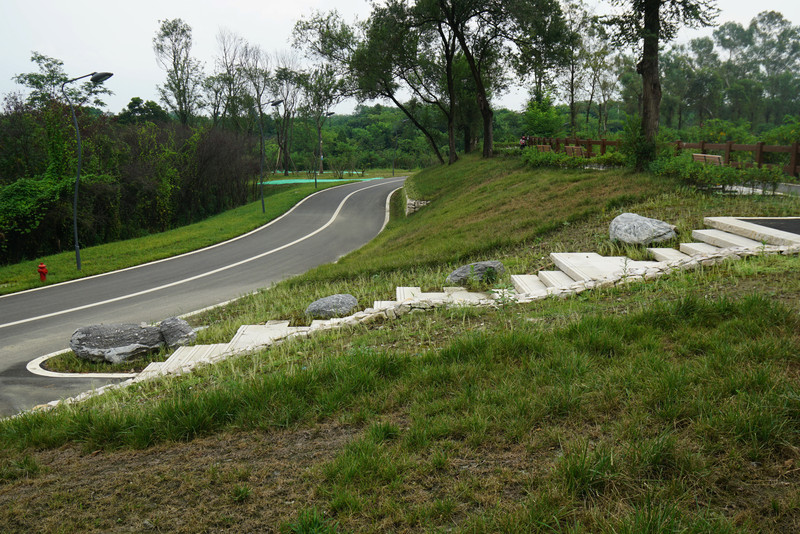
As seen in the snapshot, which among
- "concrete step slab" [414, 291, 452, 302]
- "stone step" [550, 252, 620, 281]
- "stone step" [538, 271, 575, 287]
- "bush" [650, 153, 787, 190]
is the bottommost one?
"concrete step slab" [414, 291, 452, 302]

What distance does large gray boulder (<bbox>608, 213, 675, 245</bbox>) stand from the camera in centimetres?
920

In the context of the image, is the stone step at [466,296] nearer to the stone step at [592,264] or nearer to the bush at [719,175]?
the stone step at [592,264]

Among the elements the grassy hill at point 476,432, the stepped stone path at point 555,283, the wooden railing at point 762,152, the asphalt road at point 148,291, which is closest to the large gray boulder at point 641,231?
the stepped stone path at point 555,283

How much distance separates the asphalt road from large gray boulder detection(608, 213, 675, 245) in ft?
31.5

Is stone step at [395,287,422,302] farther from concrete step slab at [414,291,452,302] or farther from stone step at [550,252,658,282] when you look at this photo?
stone step at [550,252,658,282]

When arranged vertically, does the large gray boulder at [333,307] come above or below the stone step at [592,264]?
below

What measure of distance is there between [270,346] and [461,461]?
4.15 metres

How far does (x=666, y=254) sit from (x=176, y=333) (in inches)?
339

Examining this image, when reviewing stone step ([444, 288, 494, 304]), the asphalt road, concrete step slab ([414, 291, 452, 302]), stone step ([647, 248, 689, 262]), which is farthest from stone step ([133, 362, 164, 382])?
stone step ([647, 248, 689, 262])

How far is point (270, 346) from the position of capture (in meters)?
6.67

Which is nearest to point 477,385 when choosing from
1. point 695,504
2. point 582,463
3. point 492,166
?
point 582,463

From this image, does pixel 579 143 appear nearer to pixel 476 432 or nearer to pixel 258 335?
pixel 258 335

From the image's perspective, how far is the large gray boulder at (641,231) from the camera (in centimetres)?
920

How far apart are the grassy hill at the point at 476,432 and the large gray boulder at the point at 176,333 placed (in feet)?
10.4
